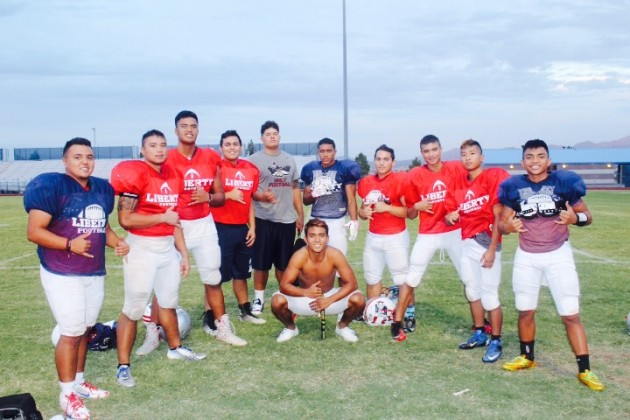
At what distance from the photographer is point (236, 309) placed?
834cm

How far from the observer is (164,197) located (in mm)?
5695

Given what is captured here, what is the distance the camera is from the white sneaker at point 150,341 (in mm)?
6418

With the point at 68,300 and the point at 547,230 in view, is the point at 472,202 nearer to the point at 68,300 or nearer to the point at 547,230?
the point at 547,230

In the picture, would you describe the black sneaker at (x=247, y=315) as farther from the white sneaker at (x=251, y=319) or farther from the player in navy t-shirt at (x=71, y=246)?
the player in navy t-shirt at (x=71, y=246)

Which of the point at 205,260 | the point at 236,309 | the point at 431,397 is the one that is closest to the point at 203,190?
the point at 205,260

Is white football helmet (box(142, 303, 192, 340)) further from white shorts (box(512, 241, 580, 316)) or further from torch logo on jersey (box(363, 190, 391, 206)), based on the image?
white shorts (box(512, 241, 580, 316))

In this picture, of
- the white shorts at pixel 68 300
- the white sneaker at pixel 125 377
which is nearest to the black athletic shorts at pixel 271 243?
the white sneaker at pixel 125 377

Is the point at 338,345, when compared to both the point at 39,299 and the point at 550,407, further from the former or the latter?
the point at 39,299

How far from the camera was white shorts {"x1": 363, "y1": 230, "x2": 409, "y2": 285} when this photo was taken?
7219mm

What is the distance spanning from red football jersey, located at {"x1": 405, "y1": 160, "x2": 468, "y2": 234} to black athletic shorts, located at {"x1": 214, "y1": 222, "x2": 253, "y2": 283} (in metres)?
2.11

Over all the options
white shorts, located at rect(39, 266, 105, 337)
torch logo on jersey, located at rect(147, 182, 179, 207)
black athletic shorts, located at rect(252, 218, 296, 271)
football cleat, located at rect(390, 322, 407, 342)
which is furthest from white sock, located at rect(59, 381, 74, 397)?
black athletic shorts, located at rect(252, 218, 296, 271)

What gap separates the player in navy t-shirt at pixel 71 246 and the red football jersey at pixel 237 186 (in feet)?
8.47

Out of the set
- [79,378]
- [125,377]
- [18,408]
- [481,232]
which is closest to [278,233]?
[481,232]

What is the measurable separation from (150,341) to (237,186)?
2065 millimetres
